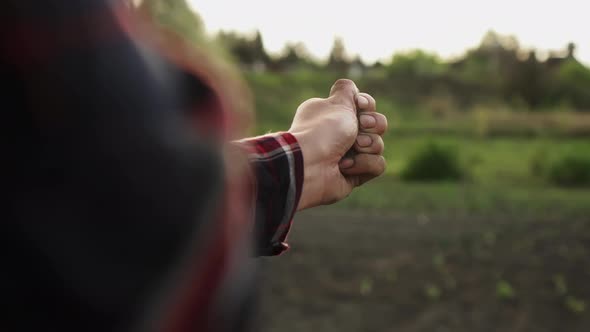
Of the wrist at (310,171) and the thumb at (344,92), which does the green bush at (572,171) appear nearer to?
the thumb at (344,92)

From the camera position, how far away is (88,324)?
1.77 ft

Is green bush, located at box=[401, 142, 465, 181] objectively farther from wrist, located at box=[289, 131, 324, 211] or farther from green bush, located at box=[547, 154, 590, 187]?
wrist, located at box=[289, 131, 324, 211]

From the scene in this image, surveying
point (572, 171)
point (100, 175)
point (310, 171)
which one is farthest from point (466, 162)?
point (100, 175)

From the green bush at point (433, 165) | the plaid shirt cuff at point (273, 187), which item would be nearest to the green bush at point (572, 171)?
the green bush at point (433, 165)

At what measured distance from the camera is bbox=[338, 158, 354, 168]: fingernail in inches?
48.6

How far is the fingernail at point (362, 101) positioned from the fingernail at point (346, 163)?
117 mm

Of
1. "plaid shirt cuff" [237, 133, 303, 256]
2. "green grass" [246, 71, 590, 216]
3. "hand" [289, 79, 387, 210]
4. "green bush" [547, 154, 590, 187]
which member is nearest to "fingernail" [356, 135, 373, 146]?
"hand" [289, 79, 387, 210]

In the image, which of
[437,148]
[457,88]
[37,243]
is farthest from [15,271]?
Answer: [457,88]

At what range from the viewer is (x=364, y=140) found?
1.32 meters

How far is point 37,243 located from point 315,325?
4.39 m

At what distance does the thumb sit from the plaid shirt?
0.71m

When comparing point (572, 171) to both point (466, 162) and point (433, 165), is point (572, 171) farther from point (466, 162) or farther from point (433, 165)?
point (433, 165)

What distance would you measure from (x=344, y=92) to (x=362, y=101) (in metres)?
0.05

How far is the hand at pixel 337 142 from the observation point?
106cm
